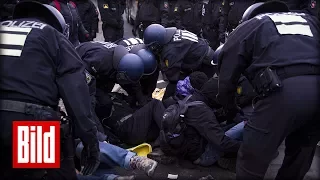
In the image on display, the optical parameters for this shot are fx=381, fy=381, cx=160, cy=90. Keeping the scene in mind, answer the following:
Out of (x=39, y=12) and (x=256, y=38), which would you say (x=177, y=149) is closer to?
(x=256, y=38)

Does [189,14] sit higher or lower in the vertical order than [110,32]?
higher

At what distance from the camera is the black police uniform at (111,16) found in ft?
26.7

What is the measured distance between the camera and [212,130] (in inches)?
140

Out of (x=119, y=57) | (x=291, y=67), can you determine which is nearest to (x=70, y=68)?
(x=291, y=67)

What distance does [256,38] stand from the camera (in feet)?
8.45

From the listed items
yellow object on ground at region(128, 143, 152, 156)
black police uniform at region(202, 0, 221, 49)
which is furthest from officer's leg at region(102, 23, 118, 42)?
yellow object on ground at region(128, 143, 152, 156)

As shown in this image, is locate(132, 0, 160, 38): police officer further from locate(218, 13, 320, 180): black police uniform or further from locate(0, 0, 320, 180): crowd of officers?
locate(218, 13, 320, 180): black police uniform

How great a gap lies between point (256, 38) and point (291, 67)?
30 centimetres

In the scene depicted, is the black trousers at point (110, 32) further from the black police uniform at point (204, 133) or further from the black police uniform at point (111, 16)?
the black police uniform at point (204, 133)

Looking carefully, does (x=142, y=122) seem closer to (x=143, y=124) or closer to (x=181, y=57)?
(x=143, y=124)

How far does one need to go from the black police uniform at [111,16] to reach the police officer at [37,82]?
5.59m

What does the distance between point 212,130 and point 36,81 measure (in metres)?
1.79

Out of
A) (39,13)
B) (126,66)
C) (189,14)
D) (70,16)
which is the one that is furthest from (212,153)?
(189,14)

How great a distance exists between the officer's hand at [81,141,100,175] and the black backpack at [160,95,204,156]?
41.0 inches
